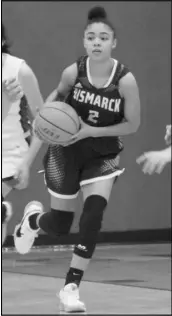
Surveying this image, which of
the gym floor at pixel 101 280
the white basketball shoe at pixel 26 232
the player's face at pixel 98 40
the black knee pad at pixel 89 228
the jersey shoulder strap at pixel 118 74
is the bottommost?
the gym floor at pixel 101 280

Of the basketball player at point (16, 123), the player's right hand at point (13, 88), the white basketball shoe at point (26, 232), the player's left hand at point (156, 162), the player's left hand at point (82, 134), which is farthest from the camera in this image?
the white basketball shoe at point (26, 232)

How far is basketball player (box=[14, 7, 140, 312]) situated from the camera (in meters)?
4.57

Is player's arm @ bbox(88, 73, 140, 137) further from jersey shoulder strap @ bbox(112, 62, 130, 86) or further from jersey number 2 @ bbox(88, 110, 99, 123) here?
jersey number 2 @ bbox(88, 110, 99, 123)

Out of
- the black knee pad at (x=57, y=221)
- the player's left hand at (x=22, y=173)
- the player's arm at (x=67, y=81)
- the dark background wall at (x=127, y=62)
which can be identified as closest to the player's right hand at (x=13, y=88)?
the player's left hand at (x=22, y=173)

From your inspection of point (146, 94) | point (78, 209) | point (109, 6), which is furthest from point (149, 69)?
point (78, 209)

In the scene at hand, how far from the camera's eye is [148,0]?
33.0 feet

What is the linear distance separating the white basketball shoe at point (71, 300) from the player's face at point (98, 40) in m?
1.40

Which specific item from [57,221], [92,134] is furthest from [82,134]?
[57,221]

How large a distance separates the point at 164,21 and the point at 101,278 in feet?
15.4

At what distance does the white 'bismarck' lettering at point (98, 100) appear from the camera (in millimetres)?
4750

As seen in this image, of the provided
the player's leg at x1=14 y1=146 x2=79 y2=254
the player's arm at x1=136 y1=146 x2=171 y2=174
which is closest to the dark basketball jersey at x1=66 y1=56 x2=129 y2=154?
the player's leg at x1=14 y1=146 x2=79 y2=254

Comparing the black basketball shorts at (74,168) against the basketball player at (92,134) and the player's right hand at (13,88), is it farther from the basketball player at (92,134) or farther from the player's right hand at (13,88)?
the player's right hand at (13,88)

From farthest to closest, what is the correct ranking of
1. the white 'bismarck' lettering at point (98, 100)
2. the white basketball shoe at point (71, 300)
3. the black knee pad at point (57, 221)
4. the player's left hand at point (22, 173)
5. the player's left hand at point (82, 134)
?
the black knee pad at point (57, 221) → the white 'bismarck' lettering at point (98, 100) → the player's left hand at point (82, 134) → the player's left hand at point (22, 173) → the white basketball shoe at point (71, 300)

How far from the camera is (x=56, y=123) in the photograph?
478cm
